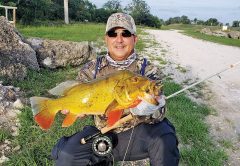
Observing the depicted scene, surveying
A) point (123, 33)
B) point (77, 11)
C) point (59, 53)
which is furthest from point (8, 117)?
point (77, 11)

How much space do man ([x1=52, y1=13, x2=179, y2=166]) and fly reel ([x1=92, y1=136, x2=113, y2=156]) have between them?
8 centimetres

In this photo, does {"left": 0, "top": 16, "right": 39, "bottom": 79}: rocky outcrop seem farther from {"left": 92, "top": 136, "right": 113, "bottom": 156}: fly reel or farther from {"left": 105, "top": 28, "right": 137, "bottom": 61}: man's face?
→ {"left": 92, "top": 136, "right": 113, "bottom": 156}: fly reel

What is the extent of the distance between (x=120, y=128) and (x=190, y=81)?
23.4 feet

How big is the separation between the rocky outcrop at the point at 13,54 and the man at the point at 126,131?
15.1ft

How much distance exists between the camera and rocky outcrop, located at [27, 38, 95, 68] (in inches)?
409

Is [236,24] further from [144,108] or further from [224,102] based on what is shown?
[144,108]

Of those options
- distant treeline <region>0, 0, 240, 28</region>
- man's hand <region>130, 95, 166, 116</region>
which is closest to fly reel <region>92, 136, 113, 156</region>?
man's hand <region>130, 95, 166, 116</region>

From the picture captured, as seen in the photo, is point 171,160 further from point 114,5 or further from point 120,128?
point 114,5

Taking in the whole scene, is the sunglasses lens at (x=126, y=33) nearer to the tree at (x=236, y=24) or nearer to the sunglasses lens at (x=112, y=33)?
the sunglasses lens at (x=112, y=33)

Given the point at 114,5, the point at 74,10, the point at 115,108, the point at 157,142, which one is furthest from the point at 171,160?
the point at 114,5

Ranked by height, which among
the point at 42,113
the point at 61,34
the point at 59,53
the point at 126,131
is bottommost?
the point at 126,131

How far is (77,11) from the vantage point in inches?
1972

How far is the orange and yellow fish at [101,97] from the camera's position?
3146 mm

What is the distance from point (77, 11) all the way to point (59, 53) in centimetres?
4040
